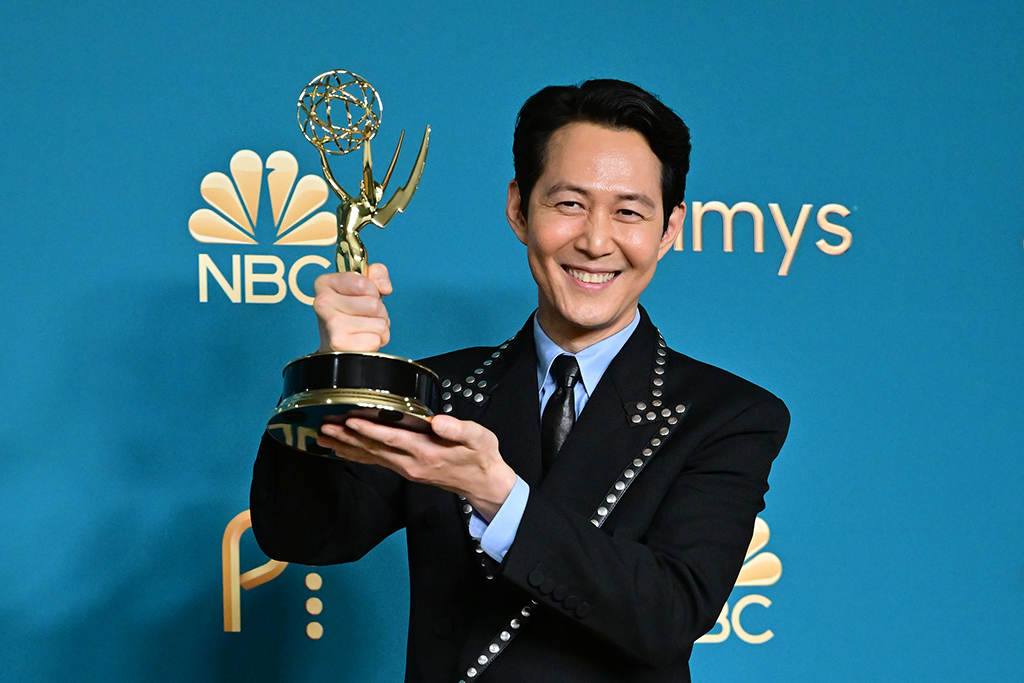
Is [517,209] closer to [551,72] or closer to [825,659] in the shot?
[551,72]

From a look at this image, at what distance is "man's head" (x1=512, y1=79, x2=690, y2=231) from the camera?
4.80 feet

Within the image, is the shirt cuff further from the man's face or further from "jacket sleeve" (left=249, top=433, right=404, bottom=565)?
the man's face

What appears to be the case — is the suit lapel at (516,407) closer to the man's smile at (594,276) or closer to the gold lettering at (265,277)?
the man's smile at (594,276)

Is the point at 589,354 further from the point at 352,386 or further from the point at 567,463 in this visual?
the point at 352,386

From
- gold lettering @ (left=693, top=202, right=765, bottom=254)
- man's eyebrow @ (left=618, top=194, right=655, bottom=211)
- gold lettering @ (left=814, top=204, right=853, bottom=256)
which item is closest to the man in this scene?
man's eyebrow @ (left=618, top=194, right=655, bottom=211)

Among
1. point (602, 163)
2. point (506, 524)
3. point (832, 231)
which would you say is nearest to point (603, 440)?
point (506, 524)

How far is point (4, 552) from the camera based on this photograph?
6.65 ft

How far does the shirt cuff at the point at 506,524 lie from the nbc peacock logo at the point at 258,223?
3.57 ft

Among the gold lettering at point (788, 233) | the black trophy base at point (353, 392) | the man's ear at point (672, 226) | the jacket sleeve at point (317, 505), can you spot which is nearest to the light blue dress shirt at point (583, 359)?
the man's ear at point (672, 226)

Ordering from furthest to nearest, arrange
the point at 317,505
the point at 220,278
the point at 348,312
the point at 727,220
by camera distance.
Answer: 1. the point at 727,220
2. the point at 220,278
3. the point at 317,505
4. the point at 348,312

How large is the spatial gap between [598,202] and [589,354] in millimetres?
201

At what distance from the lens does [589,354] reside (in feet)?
4.77

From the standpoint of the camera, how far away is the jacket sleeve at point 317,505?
128 cm

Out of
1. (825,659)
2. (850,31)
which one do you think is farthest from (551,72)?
(825,659)
